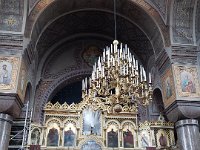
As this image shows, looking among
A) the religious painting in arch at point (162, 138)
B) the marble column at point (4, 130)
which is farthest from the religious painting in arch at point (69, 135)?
the religious painting in arch at point (162, 138)

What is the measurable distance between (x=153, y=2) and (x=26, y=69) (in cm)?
526

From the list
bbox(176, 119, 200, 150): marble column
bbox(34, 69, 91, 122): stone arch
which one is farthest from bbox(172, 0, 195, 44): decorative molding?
bbox(34, 69, 91, 122): stone arch

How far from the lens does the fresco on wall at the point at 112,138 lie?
911 cm

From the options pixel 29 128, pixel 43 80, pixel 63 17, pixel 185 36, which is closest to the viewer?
pixel 29 128

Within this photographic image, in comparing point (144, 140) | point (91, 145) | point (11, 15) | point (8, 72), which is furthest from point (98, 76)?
point (11, 15)

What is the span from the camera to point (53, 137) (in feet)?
29.5

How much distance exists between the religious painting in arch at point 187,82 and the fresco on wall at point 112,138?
2.80m

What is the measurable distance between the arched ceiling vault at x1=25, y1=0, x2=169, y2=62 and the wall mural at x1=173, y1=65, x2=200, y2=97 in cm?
114

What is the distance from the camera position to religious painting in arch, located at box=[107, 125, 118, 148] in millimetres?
9109

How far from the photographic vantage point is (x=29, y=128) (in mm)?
8773

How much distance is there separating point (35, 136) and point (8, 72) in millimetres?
2343

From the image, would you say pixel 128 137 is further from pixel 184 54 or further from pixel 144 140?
pixel 184 54

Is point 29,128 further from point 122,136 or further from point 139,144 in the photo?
point 139,144

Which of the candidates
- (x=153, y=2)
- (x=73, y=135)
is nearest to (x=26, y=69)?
(x=73, y=135)
